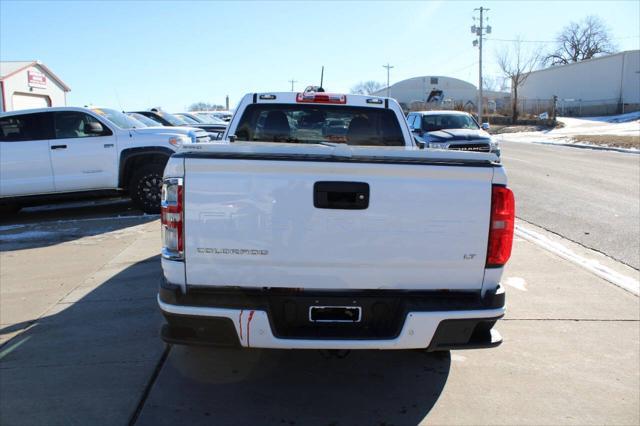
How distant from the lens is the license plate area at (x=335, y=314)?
3123mm

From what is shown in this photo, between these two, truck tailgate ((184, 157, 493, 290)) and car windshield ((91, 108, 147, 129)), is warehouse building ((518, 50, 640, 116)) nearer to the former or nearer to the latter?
car windshield ((91, 108, 147, 129))

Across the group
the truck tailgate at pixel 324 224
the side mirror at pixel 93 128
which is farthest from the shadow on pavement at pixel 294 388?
the side mirror at pixel 93 128

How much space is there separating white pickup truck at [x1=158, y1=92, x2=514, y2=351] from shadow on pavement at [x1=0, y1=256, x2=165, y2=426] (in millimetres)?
805

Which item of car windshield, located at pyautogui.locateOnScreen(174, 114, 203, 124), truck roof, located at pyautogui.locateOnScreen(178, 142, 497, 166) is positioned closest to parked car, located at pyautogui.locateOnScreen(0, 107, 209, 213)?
truck roof, located at pyautogui.locateOnScreen(178, 142, 497, 166)

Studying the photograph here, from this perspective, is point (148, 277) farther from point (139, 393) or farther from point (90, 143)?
point (90, 143)

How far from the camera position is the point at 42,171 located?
9211 mm

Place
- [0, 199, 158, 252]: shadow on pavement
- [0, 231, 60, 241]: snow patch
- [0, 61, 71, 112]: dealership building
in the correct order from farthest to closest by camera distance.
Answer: [0, 61, 71, 112]: dealership building < [0, 231, 60, 241]: snow patch < [0, 199, 158, 252]: shadow on pavement

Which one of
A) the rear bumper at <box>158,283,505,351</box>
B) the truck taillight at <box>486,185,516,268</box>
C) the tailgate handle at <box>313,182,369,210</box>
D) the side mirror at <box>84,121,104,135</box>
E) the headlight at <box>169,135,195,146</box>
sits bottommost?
the rear bumper at <box>158,283,505,351</box>

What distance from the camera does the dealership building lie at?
34.4 metres

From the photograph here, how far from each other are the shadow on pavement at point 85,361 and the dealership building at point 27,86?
33.1 metres

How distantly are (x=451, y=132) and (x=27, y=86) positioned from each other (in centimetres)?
3395

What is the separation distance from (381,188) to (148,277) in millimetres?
3832

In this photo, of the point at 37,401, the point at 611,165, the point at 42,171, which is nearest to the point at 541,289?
the point at 37,401

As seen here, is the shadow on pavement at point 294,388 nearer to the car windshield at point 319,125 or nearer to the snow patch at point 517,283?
the snow patch at point 517,283
